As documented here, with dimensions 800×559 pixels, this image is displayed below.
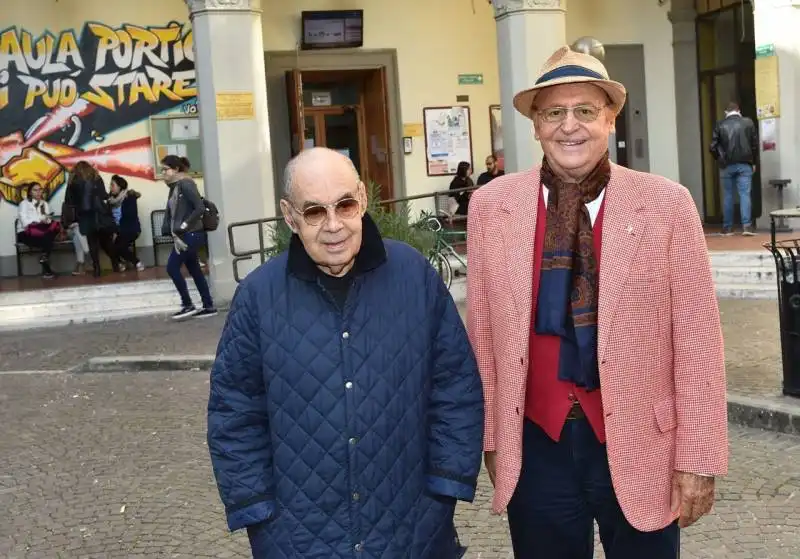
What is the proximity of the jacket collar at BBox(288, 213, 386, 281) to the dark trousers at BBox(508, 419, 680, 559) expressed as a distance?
0.62 meters

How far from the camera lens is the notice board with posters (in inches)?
654

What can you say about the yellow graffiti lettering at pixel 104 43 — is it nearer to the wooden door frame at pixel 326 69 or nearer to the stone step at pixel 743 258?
the wooden door frame at pixel 326 69

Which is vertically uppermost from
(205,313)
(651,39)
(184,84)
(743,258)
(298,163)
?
(651,39)

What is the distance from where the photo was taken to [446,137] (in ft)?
57.3

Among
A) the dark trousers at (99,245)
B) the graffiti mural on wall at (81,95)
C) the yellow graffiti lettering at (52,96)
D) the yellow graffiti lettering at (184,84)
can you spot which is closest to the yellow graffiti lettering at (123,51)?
the graffiti mural on wall at (81,95)

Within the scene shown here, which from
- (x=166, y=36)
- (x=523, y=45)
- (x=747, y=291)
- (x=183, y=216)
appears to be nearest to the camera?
(x=747, y=291)

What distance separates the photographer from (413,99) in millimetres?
17344

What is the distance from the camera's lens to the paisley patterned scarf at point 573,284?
8.79ft

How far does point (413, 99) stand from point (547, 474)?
49.2 ft

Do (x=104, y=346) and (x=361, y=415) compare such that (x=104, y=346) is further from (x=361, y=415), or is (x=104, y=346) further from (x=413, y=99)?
(x=361, y=415)

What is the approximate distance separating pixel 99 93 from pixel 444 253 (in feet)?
24.2

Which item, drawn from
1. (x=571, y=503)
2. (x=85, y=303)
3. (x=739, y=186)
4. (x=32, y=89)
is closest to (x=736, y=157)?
(x=739, y=186)

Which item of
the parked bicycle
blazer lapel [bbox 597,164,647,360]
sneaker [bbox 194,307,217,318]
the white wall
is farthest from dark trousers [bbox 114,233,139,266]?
blazer lapel [bbox 597,164,647,360]

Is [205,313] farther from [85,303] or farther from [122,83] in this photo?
[122,83]
